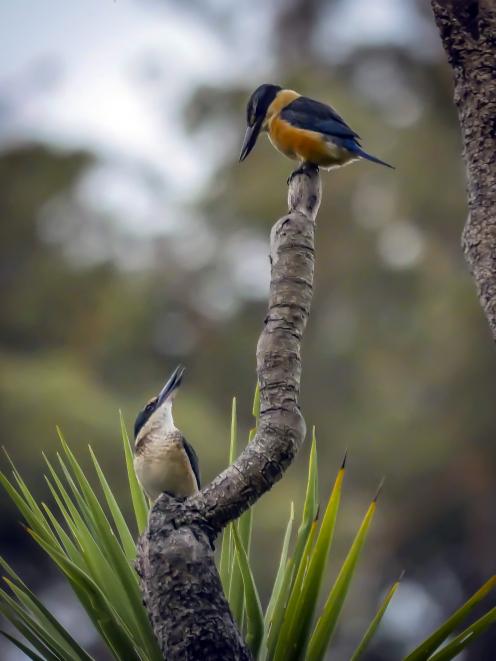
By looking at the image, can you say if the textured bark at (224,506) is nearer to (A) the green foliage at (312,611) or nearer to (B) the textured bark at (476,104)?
(A) the green foliage at (312,611)

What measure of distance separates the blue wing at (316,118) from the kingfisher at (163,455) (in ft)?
2.70

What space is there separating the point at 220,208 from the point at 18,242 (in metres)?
2.48

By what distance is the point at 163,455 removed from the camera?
3.19 m

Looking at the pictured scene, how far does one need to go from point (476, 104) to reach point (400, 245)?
11859 millimetres

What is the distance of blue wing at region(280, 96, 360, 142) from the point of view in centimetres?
358

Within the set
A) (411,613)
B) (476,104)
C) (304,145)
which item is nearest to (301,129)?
(304,145)

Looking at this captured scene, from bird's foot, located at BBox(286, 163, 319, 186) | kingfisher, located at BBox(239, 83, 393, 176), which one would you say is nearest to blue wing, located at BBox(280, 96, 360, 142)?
kingfisher, located at BBox(239, 83, 393, 176)

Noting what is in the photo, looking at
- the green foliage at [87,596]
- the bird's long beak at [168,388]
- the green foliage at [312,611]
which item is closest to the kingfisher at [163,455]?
the bird's long beak at [168,388]

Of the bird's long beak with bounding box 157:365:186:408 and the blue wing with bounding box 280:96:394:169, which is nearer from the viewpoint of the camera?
the bird's long beak with bounding box 157:365:186:408

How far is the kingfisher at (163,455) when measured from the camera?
3176 mm

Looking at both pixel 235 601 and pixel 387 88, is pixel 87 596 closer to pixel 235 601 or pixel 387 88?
pixel 235 601

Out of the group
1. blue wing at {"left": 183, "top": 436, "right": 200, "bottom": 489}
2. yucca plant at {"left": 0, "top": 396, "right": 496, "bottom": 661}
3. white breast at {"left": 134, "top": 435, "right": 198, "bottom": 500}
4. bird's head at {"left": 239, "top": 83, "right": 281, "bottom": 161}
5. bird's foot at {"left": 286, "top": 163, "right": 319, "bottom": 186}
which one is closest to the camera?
yucca plant at {"left": 0, "top": 396, "right": 496, "bottom": 661}

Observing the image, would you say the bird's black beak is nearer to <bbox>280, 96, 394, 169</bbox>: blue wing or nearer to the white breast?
<bbox>280, 96, 394, 169</bbox>: blue wing

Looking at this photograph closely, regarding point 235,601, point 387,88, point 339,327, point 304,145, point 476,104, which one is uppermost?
point 387,88
